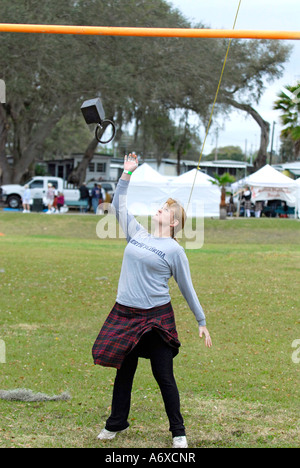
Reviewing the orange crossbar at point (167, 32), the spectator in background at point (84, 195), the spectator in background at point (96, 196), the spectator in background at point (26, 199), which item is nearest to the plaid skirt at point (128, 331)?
the orange crossbar at point (167, 32)

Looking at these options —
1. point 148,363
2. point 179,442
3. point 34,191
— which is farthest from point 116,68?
point 179,442

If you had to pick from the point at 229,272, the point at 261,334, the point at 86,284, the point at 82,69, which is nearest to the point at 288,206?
the point at 82,69

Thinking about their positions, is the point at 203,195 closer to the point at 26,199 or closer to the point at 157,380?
the point at 26,199

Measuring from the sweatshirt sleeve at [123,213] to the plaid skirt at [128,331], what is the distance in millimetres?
572

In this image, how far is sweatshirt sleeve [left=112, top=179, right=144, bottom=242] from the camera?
185 inches

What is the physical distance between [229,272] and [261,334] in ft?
17.5

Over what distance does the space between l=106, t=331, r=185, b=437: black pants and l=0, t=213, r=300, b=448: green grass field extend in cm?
20

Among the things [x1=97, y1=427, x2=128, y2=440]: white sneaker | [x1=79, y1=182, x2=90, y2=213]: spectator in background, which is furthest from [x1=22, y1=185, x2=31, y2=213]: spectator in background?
[x1=97, y1=427, x2=128, y2=440]: white sneaker

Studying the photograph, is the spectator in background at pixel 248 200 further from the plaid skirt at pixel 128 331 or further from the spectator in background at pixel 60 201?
the plaid skirt at pixel 128 331

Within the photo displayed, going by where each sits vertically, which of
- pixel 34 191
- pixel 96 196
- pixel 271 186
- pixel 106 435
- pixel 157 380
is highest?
pixel 271 186

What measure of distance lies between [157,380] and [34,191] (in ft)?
102

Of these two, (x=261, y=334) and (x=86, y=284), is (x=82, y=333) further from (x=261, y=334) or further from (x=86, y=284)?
(x=86, y=284)

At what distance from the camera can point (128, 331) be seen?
4.48 meters

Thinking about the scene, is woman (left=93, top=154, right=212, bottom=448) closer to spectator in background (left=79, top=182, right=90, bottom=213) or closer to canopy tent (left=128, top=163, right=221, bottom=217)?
canopy tent (left=128, top=163, right=221, bottom=217)
